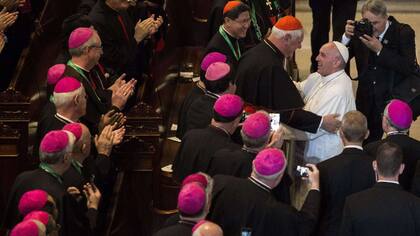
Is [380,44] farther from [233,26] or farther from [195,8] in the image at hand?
[195,8]

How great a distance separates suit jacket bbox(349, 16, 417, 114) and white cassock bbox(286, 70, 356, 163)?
28.7 inches

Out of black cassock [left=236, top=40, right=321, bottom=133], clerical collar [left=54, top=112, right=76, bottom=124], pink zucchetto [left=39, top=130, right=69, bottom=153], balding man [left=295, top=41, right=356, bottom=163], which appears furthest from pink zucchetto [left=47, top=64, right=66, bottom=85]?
balding man [left=295, top=41, right=356, bottom=163]

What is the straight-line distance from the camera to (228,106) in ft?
23.9

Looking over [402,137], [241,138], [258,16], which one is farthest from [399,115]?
[258,16]

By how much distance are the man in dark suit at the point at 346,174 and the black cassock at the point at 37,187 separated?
1.81 meters

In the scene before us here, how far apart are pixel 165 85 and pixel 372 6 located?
250 centimetres

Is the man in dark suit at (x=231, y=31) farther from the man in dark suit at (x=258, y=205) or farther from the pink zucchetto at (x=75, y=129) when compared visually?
the man in dark suit at (x=258, y=205)

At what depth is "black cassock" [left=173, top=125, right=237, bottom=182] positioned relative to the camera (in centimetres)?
730

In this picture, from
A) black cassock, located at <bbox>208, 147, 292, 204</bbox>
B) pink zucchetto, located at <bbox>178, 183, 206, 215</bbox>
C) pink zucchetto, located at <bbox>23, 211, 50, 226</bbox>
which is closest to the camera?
pink zucchetto, located at <bbox>23, 211, 50, 226</bbox>

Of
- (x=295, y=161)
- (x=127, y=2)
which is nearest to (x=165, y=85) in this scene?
(x=127, y=2)

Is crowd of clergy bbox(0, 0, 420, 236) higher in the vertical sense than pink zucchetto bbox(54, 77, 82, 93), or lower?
lower

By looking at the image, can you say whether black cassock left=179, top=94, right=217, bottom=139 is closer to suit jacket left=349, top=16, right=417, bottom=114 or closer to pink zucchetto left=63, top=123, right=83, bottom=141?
pink zucchetto left=63, top=123, right=83, bottom=141

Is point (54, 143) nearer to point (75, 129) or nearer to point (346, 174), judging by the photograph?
point (75, 129)

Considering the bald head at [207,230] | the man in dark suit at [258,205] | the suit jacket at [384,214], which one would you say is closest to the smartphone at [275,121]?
the man in dark suit at [258,205]
